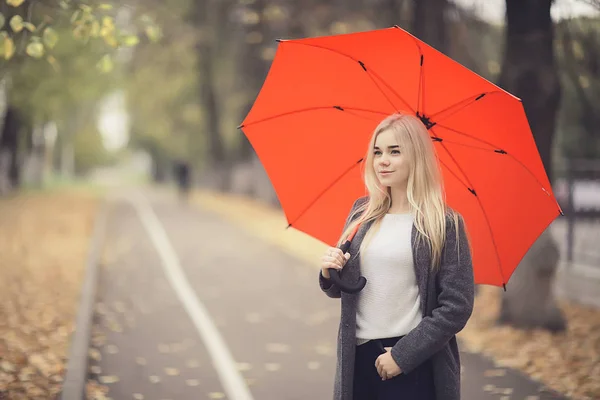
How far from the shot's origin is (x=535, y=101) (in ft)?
26.2

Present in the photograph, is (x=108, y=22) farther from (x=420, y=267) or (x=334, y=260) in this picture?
(x=420, y=267)

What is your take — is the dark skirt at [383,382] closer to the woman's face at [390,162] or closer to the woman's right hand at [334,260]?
the woman's right hand at [334,260]

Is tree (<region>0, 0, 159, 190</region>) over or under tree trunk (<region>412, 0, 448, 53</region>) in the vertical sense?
under

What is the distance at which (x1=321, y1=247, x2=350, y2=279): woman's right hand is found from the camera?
9.53 ft

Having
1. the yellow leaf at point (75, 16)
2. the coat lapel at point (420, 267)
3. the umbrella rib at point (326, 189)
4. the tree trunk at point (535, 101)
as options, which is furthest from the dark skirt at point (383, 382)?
the tree trunk at point (535, 101)

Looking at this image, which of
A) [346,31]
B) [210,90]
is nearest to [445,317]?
[346,31]

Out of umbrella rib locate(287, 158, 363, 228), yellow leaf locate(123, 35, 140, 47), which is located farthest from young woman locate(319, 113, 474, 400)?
yellow leaf locate(123, 35, 140, 47)

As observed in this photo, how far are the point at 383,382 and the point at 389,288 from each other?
40cm

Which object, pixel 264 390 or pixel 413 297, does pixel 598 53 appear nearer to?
pixel 264 390

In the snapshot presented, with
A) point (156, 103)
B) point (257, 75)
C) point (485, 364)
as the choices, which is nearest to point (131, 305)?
point (485, 364)

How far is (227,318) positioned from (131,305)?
156 centimetres

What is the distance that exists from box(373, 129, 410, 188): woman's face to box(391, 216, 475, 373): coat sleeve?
0.36 metres

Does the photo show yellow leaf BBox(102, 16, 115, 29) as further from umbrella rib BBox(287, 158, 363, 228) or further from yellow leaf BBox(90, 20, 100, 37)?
umbrella rib BBox(287, 158, 363, 228)

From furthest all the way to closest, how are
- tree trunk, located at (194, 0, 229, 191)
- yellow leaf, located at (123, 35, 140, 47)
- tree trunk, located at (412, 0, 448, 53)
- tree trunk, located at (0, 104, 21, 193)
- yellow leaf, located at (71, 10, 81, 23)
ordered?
tree trunk, located at (0, 104, 21, 193) → tree trunk, located at (194, 0, 229, 191) → tree trunk, located at (412, 0, 448, 53) → yellow leaf, located at (123, 35, 140, 47) → yellow leaf, located at (71, 10, 81, 23)
